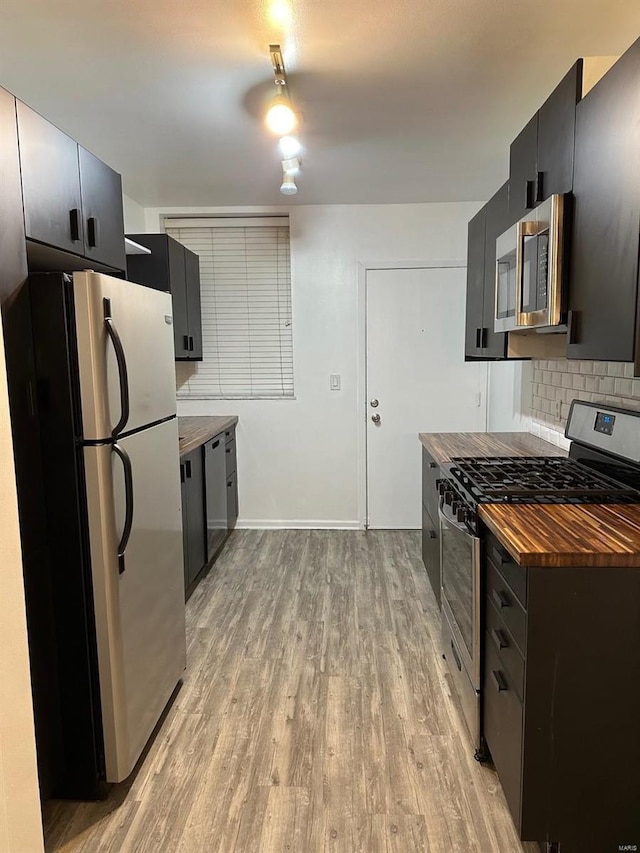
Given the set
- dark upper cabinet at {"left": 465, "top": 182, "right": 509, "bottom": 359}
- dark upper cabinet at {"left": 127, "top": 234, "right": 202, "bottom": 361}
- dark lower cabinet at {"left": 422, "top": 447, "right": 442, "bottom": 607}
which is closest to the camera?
dark upper cabinet at {"left": 465, "top": 182, "right": 509, "bottom": 359}

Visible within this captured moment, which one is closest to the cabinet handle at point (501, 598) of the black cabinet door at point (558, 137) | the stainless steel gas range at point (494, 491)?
the stainless steel gas range at point (494, 491)

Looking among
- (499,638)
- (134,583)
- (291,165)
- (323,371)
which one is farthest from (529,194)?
(323,371)

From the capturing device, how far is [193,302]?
13.1ft

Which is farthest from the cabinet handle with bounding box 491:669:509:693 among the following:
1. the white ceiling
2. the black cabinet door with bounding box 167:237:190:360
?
the black cabinet door with bounding box 167:237:190:360

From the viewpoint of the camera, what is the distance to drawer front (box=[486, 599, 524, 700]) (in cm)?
146

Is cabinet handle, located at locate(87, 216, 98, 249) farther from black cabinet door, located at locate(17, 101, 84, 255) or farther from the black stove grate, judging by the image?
the black stove grate

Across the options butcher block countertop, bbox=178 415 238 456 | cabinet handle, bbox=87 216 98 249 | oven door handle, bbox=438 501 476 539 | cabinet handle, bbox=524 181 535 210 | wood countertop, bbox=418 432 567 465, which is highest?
cabinet handle, bbox=524 181 535 210

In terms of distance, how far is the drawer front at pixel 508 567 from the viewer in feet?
4.70

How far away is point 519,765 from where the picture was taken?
1457mm

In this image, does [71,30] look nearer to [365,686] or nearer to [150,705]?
[150,705]

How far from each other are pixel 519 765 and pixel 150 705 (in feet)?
4.14

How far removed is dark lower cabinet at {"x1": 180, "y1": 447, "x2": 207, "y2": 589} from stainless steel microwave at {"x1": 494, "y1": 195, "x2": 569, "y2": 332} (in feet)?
6.10

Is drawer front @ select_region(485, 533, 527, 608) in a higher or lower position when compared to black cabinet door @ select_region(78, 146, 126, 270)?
lower

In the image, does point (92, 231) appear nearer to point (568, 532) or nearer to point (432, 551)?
point (568, 532)
